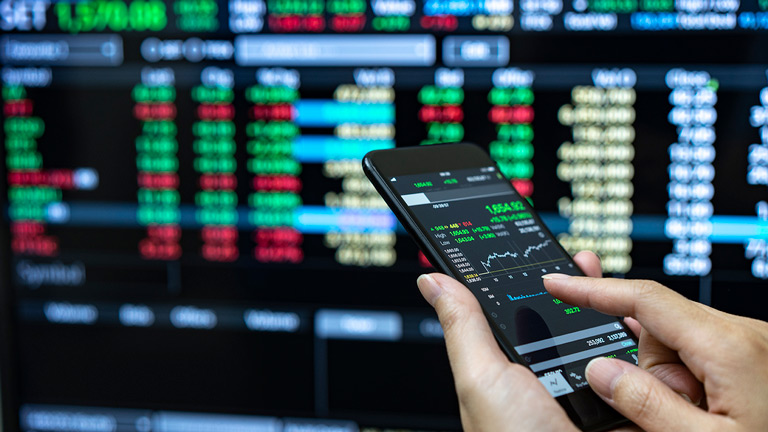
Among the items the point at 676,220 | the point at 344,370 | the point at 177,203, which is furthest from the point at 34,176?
the point at 676,220

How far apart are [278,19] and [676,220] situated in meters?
0.78

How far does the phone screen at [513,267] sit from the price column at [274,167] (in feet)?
1.81

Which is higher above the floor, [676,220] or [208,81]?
[208,81]

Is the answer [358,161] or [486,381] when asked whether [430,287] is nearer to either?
[486,381]

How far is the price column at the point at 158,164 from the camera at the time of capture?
1.44 metres

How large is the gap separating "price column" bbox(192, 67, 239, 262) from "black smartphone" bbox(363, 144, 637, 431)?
60cm

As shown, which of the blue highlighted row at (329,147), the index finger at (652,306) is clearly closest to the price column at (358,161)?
the blue highlighted row at (329,147)

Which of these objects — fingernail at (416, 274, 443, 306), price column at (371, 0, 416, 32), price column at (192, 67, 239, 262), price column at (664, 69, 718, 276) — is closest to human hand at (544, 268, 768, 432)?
fingernail at (416, 274, 443, 306)

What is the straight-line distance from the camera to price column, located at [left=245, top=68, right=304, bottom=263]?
4.58 ft

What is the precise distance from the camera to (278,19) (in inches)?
54.4

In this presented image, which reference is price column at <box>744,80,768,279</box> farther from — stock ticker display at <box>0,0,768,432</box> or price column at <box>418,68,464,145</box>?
Result: price column at <box>418,68,464,145</box>

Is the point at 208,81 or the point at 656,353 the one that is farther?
the point at 208,81

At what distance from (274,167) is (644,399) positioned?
2.99 ft

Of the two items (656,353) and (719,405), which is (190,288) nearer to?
(656,353)
